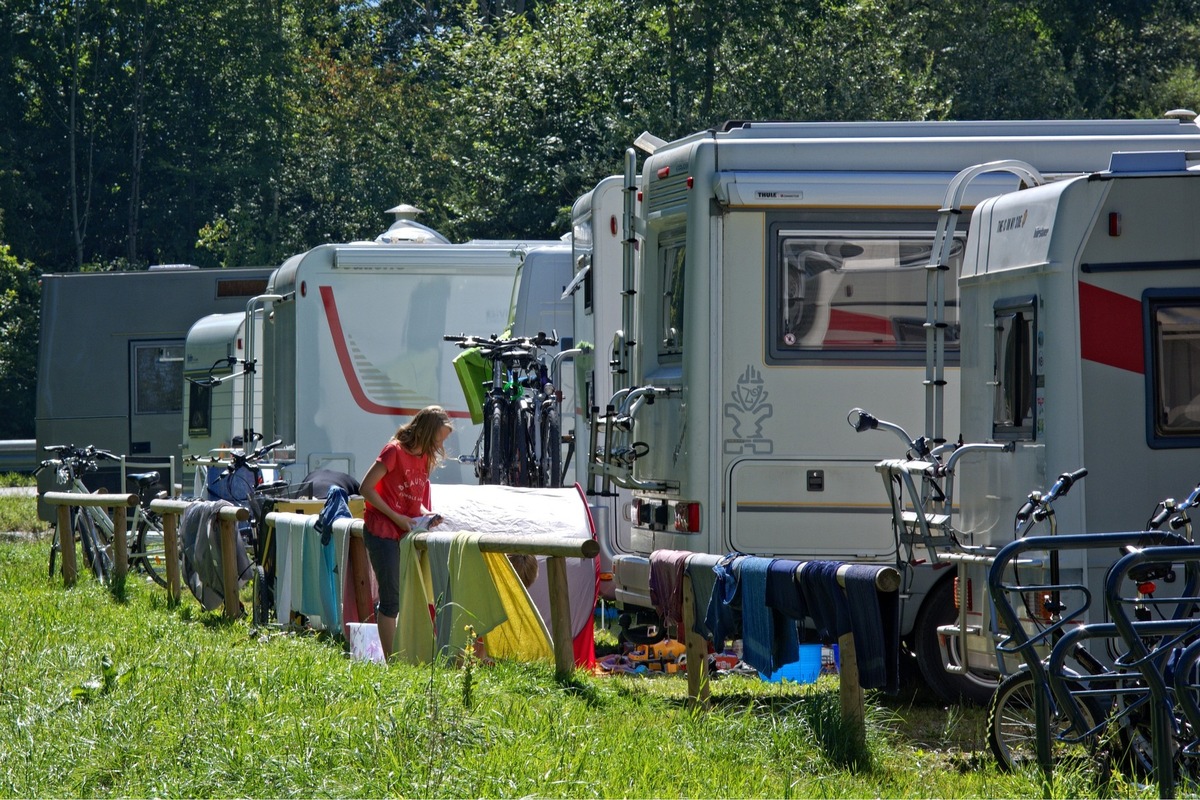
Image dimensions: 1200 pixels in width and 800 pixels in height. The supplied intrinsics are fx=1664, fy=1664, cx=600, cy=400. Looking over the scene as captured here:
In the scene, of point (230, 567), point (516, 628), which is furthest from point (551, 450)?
point (516, 628)

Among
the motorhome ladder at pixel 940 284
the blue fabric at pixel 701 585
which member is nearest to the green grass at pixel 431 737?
the blue fabric at pixel 701 585

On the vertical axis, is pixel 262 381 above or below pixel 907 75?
below

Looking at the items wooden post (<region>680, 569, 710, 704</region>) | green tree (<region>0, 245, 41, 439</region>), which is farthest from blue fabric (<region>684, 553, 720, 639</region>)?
green tree (<region>0, 245, 41, 439</region>)

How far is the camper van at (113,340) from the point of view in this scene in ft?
63.9

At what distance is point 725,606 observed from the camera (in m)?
7.12

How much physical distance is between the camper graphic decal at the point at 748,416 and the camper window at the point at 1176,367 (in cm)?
244

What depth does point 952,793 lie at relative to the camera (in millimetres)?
6168

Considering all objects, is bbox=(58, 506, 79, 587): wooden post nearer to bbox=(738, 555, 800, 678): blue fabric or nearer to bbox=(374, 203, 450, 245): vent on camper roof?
bbox=(374, 203, 450, 245): vent on camper roof

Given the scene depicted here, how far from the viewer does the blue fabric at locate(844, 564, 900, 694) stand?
638cm

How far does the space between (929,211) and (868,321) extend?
2.25 feet

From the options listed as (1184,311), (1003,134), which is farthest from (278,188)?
(1184,311)

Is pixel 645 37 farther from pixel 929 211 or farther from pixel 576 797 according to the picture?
pixel 576 797

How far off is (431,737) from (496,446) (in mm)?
6153

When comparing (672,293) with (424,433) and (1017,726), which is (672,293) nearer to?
(424,433)
